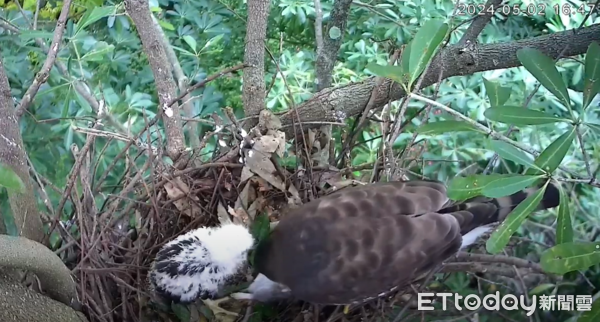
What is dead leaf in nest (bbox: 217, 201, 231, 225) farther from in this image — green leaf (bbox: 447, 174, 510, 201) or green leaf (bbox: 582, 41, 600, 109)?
green leaf (bbox: 582, 41, 600, 109)

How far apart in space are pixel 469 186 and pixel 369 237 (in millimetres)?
205

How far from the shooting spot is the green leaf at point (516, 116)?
689mm

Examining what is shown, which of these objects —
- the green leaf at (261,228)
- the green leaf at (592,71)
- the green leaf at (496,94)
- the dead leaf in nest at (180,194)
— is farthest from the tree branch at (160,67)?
the green leaf at (592,71)

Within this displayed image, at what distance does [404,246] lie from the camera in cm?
81

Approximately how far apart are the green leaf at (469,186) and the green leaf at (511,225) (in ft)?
0.17

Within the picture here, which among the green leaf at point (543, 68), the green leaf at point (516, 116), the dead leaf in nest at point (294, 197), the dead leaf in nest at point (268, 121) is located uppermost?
the green leaf at point (543, 68)

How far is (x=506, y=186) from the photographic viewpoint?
65 centimetres

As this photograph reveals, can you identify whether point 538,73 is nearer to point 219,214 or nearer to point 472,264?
point 472,264

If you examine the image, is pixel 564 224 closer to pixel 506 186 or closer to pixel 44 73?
pixel 506 186

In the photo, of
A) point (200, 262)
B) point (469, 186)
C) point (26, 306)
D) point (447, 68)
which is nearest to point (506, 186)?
point (469, 186)

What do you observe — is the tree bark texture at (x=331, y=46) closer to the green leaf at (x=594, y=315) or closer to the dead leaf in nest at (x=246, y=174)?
the dead leaf in nest at (x=246, y=174)

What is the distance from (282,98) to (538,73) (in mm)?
827

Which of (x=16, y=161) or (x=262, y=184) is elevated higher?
(x=16, y=161)

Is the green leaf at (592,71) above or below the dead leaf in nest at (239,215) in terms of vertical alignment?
above
